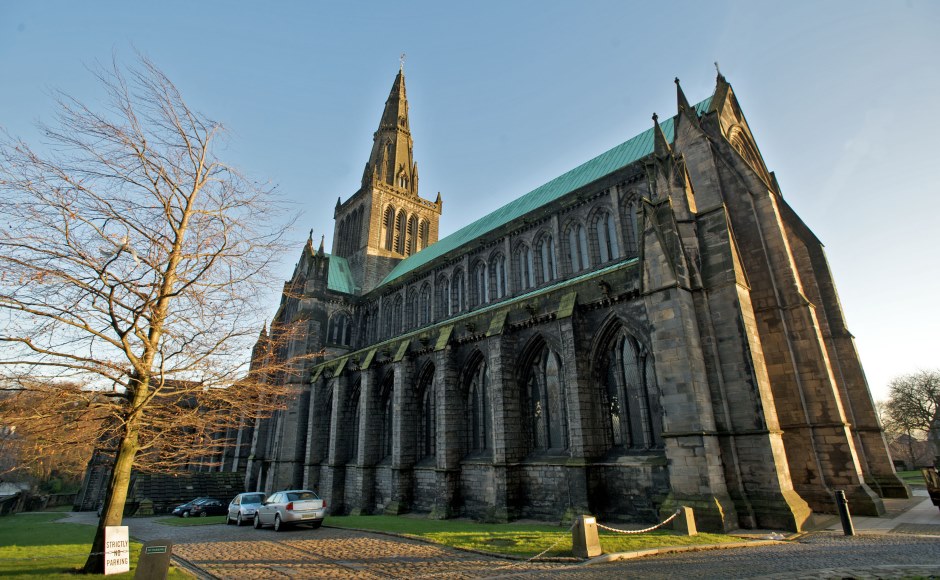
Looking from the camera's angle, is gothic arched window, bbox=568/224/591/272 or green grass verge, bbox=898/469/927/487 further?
green grass verge, bbox=898/469/927/487

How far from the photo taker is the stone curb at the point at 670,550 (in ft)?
28.9

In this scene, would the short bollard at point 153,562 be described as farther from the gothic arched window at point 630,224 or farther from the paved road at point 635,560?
the gothic arched window at point 630,224

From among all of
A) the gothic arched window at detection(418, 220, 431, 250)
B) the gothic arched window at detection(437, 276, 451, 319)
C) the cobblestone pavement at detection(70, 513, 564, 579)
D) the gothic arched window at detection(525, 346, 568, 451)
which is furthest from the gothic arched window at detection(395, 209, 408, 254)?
the cobblestone pavement at detection(70, 513, 564, 579)

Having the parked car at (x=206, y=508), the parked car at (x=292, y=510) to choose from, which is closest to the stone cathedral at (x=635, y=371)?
the parked car at (x=206, y=508)

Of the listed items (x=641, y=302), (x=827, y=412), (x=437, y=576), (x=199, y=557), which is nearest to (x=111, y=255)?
(x=199, y=557)

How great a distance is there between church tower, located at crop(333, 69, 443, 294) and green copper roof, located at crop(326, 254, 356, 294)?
0.52m

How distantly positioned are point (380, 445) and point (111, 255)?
62.8ft

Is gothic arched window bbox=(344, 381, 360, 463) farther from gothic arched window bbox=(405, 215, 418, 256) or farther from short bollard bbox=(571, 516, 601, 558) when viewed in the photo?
short bollard bbox=(571, 516, 601, 558)

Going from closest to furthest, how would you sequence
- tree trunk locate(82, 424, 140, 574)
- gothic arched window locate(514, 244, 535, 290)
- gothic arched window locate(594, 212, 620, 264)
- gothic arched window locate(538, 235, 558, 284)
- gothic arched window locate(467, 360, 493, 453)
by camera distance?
tree trunk locate(82, 424, 140, 574) → gothic arched window locate(467, 360, 493, 453) → gothic arched window locate(594, 212, 620, 264) → gothic arched window locate(538, 235, 558, 284) → gothic arched window locate(514, 244, 535, 290)

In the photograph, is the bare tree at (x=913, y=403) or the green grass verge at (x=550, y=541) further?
the bare tree at (x=913, y=403)

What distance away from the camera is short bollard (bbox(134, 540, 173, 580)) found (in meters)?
6.89

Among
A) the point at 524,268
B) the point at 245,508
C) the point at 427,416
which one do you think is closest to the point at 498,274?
the point at 524,268

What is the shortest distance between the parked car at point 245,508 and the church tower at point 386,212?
794 inches

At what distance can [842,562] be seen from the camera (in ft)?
26.0
